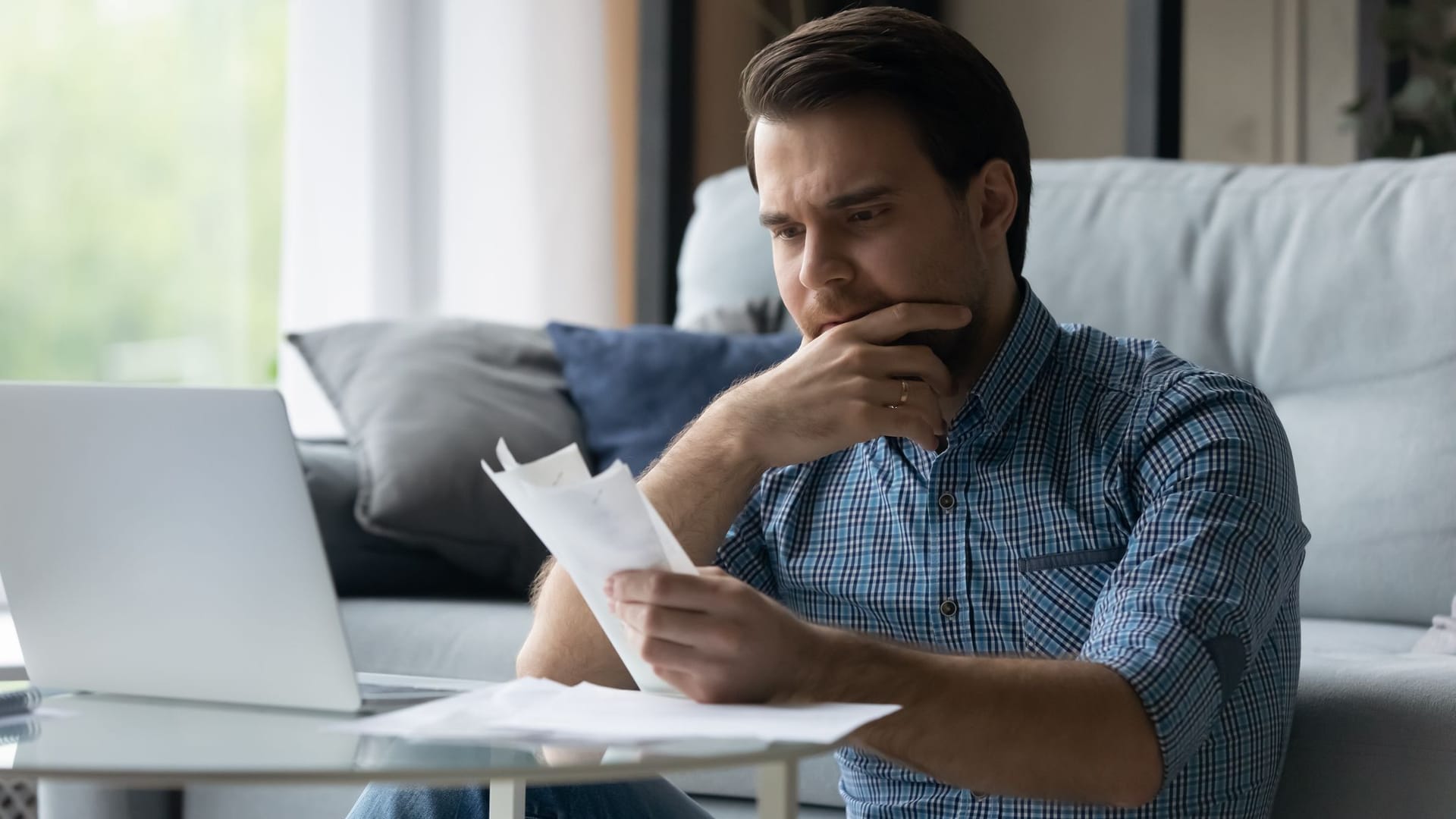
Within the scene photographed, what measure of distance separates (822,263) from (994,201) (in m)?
0.18

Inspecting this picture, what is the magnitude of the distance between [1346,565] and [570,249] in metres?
1.86

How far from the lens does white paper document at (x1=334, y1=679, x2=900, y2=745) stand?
2.46 feet

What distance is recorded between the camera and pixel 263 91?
115 inches

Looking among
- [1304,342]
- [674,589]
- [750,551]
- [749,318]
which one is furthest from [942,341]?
[749,318]

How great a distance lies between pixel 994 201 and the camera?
Answer: 1.28 metres

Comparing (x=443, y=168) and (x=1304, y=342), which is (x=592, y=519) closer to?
(x=1304, y=342)

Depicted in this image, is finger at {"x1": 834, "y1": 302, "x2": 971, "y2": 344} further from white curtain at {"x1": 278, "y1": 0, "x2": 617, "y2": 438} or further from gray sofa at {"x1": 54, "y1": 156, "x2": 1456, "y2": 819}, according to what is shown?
white curtain at {"x1": 278, "y1": 0, "x2": 617, "y2": 438}

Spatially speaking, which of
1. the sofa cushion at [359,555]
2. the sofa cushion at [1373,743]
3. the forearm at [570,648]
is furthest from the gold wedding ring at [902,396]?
the sofa cushion at [359,555]

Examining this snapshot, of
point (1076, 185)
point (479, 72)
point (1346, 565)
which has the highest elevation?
point (479, 72)

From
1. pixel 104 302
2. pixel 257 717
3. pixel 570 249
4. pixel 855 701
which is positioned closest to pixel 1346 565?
pixel 855 701

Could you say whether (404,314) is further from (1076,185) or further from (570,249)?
(1076,185)

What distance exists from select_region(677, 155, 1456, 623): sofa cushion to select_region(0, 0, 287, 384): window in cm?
157

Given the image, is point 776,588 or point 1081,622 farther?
point 776,588

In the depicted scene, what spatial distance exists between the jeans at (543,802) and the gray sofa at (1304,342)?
0.37m
